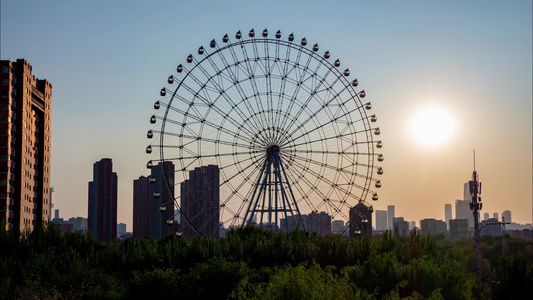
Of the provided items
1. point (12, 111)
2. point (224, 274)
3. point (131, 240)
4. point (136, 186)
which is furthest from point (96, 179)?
point (224, 274)

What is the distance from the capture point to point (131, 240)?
5528cm

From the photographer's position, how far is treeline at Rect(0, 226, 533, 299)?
41.7 metres

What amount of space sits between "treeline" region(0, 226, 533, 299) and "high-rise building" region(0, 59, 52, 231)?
4650 centimetres

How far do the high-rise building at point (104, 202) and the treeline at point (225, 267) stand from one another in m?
116

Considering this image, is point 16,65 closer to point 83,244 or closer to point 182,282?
point 83,244

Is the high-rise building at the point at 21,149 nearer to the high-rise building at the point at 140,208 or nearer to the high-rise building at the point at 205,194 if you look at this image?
the high-rise building at the point at 205,194

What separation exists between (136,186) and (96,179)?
464 inches

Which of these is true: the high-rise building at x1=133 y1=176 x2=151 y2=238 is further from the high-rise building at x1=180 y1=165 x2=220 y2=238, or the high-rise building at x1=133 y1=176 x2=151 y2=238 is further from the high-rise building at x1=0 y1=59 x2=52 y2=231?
the high-rise building at x1=180 y1=165 x2=220 y2=238

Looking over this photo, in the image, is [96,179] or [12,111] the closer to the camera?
[12,111]

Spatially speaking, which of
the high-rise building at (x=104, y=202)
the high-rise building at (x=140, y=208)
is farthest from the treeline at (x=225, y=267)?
the high-rise building at (x=140, y=208)

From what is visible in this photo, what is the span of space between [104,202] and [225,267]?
133763mm

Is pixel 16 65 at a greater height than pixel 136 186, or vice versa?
pixel 16 65

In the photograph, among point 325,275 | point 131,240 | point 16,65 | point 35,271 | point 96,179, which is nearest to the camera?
point 325,275

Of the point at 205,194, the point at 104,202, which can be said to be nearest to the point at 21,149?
the point at 205,194
